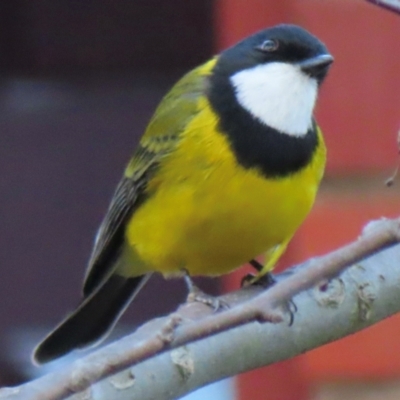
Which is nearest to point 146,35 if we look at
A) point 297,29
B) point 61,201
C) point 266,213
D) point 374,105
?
point 61,201

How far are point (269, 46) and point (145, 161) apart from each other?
0.22m

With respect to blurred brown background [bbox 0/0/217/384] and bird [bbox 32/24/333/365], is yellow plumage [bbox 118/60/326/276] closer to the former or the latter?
bird [bbox 32/24/333/365]

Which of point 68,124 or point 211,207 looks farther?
point 68,124

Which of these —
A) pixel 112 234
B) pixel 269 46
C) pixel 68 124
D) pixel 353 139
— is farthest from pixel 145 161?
pixel 68 124

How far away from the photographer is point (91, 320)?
60.7 inches

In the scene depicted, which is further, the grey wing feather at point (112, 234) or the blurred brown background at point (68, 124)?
the blurred brown background at point (68, 124)

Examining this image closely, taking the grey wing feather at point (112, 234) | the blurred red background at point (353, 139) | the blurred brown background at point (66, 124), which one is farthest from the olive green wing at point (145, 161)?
the blurred brown background at point (66, 124)

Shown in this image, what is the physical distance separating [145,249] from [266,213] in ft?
0.60

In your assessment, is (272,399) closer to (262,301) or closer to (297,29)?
(297,29)

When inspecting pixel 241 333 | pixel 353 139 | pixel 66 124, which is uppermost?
pixel 241 333

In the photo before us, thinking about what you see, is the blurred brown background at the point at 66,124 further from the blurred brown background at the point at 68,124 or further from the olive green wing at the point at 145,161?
the olive green wing at the point at 145,161

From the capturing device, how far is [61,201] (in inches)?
92.5

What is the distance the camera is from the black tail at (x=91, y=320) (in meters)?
1.46

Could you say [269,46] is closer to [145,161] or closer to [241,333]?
[145,161]
